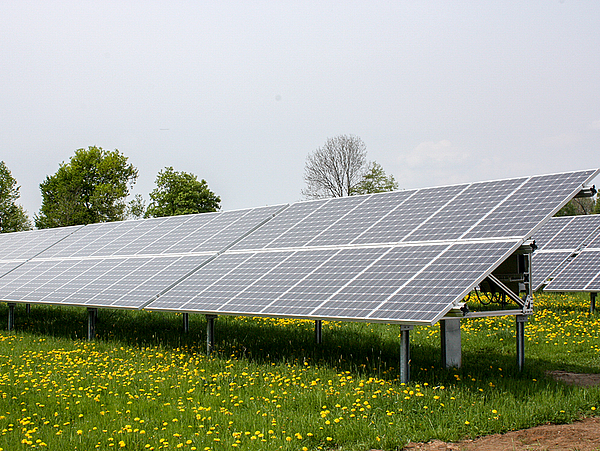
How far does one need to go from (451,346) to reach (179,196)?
172ft

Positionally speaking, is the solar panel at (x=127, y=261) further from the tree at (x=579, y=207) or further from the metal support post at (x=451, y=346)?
the tree at (x=579, y=207)

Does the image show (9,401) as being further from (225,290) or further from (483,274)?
(483,274)

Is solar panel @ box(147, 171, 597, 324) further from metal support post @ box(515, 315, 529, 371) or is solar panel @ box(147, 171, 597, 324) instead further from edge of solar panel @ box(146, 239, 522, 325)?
metal support post @ box(515, 315, 529, 371)

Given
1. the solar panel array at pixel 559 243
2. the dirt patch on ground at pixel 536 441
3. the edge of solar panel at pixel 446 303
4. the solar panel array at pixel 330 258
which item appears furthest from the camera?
the solar panel array at pixel 559 243

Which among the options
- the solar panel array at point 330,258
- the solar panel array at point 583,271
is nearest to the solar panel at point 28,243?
the solar panel array at point 330,258

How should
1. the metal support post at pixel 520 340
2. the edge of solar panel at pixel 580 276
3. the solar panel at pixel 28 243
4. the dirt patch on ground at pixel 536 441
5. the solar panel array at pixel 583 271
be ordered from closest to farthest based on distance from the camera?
1. the dirt patch on ground at pixel 536 441
2. the metal support post at pixel 520 340
3. the edge of solar panel at pixel 580 276
4. the solar panel array at pixel 583 271
5. the solar panel at pixel 28 243

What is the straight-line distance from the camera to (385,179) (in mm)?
70438

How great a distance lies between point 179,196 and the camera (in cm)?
6216

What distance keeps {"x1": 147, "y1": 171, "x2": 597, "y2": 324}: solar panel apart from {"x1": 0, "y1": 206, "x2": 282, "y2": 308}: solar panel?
4.64 feet

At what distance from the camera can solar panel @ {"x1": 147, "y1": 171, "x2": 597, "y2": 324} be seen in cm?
1123

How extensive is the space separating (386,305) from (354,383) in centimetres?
166

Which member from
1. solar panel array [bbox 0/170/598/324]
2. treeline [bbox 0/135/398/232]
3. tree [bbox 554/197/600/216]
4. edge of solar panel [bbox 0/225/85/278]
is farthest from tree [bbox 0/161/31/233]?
tree [bbox 554/197/600/216]

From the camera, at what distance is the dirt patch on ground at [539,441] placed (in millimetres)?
8141

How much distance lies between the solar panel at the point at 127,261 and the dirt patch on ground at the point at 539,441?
32.0 feet
